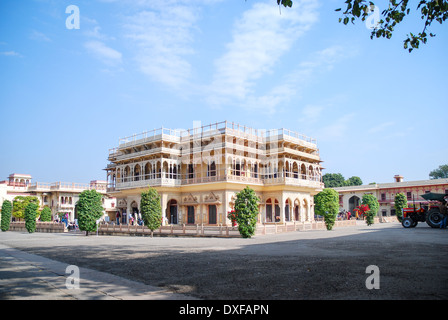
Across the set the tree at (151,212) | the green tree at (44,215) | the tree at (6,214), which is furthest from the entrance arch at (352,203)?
the tree at (6,214)

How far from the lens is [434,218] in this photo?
24047 millimetres

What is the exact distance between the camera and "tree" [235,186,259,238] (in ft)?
70.9

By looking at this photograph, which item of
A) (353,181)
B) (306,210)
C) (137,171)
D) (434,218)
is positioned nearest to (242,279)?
(434,218)

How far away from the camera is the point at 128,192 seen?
1618 inches

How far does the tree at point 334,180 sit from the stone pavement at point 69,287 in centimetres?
8448

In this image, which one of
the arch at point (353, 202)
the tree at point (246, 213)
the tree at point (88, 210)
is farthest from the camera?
the arch at point (353, 202)

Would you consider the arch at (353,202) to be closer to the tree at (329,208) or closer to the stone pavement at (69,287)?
the tree at (329,208)


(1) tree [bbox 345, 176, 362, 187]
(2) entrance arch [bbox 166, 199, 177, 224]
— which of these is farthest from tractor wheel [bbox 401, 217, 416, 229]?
A: (1) tree [bbox 345, 176, 362, 187]

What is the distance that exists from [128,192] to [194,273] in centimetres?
3495

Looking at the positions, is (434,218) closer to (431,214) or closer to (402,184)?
(431,214)

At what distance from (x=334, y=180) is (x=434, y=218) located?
6522cm

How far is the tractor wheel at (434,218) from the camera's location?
78.0 ft
